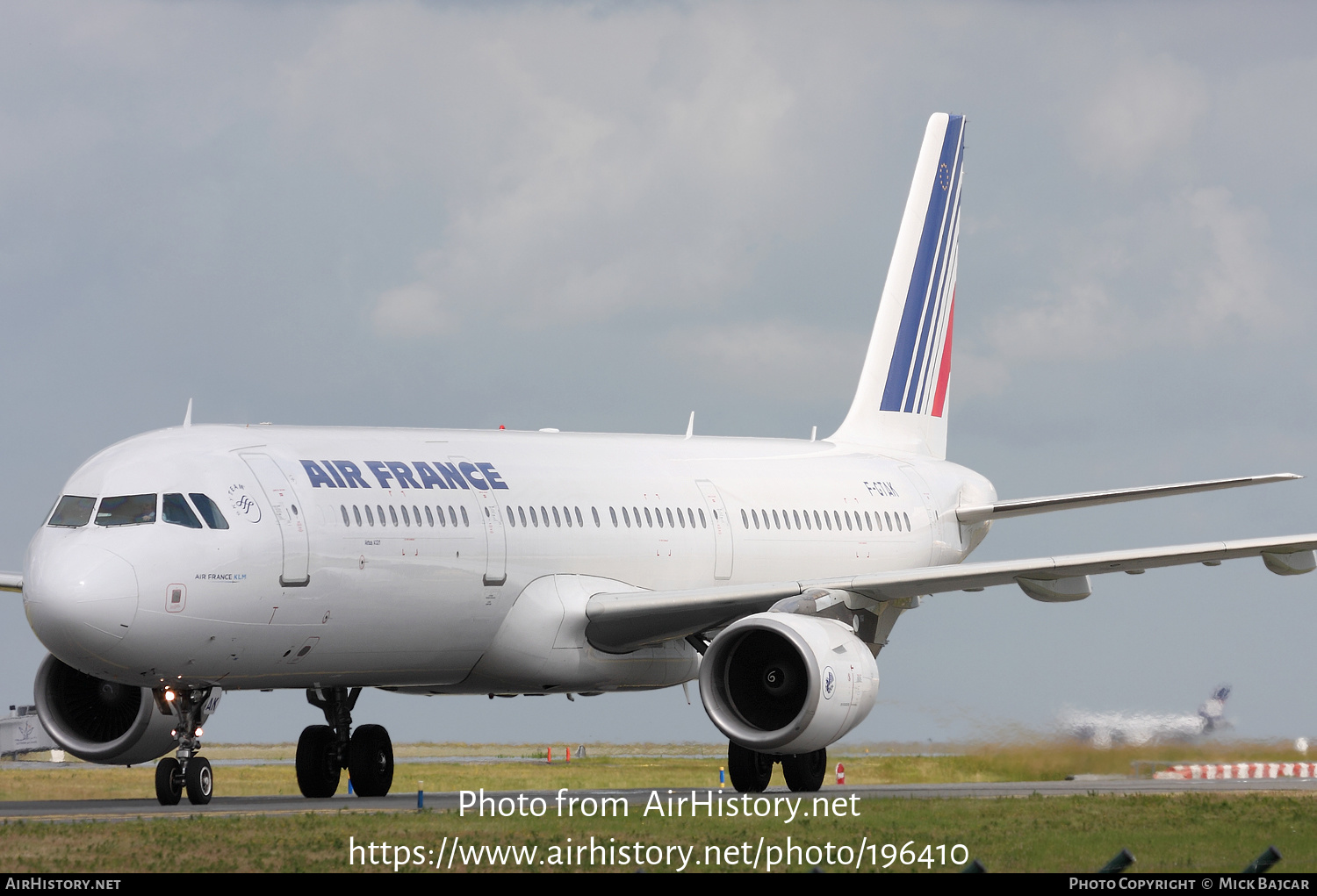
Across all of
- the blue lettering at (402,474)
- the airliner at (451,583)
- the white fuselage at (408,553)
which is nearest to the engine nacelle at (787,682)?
the airliner at (451,583)

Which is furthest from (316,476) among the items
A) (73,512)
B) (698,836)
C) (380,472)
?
(698,836)

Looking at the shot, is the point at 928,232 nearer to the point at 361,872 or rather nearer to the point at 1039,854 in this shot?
the point at 1039,854

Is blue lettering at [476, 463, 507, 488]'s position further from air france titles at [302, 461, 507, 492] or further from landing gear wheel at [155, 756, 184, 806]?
landing gear wheel at [155, 756, 184, 806]

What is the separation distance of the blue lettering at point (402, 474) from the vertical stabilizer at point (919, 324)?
1128 centimetres

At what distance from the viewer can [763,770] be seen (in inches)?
879

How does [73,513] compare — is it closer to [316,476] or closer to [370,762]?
[316,476]

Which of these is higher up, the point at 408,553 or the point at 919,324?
the point at 919,324

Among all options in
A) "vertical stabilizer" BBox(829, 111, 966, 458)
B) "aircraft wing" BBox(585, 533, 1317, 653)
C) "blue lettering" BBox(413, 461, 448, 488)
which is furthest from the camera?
"vertical stabilizer" BBox(829, 111, 966, 458)

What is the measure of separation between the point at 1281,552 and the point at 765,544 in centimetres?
739

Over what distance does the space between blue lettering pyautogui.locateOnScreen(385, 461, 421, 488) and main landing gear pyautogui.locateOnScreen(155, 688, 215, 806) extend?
3.00 metres

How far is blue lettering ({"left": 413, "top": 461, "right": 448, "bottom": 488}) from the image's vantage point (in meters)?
20.9

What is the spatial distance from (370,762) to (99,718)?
3.17 metres

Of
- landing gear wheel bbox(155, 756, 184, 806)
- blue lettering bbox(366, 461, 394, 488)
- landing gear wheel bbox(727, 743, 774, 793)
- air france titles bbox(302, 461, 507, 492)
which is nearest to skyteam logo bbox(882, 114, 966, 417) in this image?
landing gear wheel bbox(727, 743, 774, 793)

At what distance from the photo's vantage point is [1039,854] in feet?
48.6
